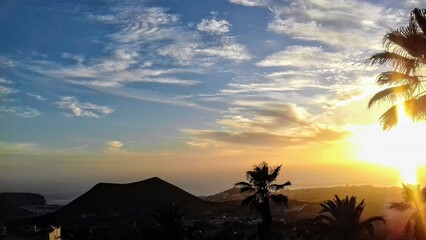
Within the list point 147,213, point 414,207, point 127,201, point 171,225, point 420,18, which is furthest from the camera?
point 127,201

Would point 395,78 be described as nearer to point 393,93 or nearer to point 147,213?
point 393,93

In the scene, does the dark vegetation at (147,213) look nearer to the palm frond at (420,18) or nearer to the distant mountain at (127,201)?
the distant mountain at (127,201)

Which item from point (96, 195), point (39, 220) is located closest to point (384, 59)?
point (39, 220)

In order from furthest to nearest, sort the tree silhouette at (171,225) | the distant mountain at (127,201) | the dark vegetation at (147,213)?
the distant mountain at (127,201) < the dark vegetation at (147,213) < the tree silhouette at (171,225)

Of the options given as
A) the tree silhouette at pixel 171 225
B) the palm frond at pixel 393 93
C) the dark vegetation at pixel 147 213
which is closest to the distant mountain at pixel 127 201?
the dark vegetation at pixel 147 213

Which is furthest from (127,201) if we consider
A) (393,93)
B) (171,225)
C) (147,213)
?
(393,93)
